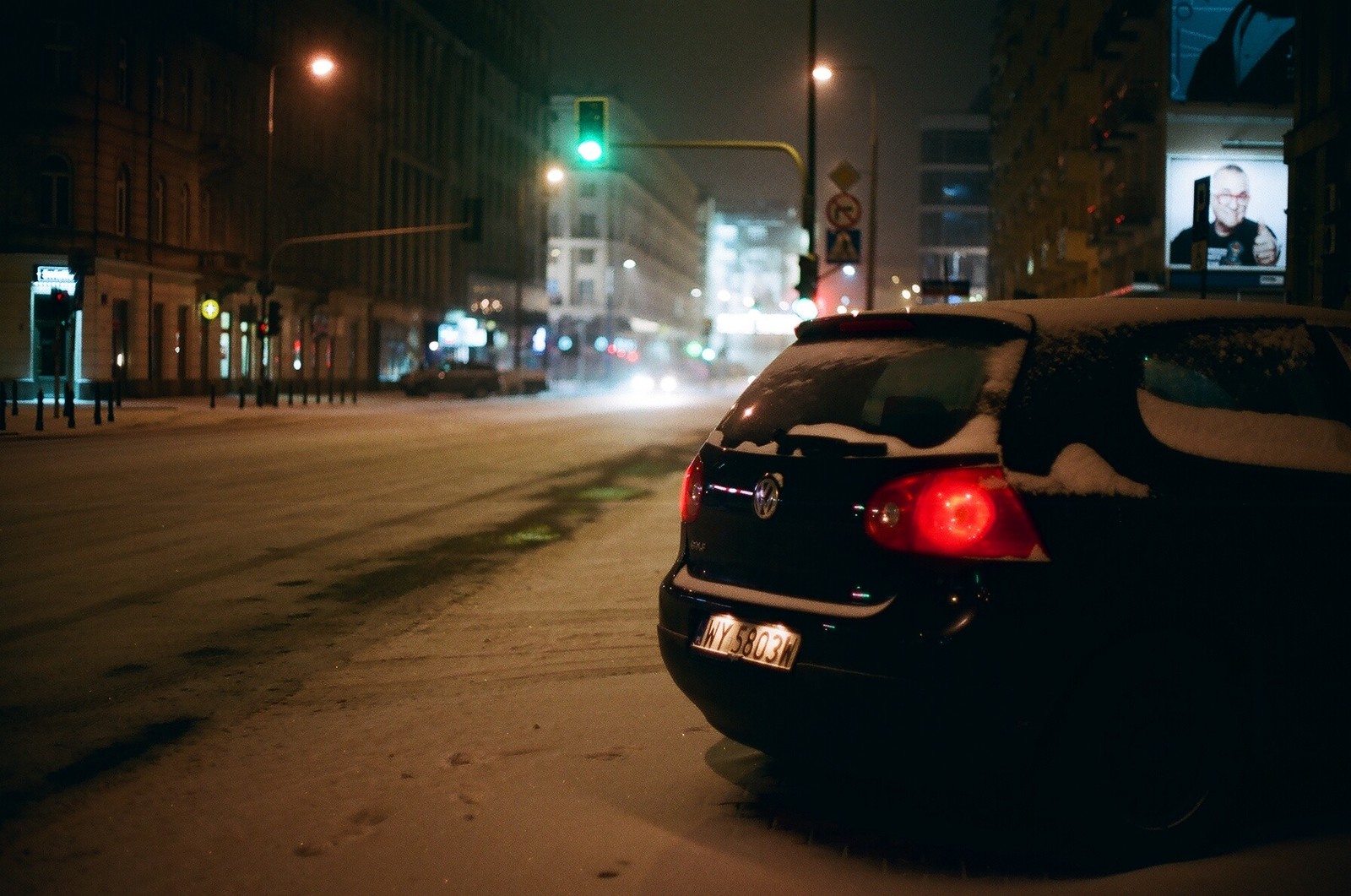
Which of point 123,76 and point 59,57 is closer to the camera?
point 59,57

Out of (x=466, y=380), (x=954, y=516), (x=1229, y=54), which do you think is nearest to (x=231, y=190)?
(x=466, y=380)

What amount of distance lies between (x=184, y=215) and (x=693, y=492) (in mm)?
49180

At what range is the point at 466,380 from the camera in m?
67.1

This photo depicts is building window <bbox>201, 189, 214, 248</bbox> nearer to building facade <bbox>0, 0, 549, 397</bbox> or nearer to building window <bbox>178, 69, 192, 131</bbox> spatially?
building facade <bbox>0, 0, 549, 397</bbox>

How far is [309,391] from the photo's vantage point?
63.1 m

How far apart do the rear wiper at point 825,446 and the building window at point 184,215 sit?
162 ft

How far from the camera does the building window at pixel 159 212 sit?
1891 inches

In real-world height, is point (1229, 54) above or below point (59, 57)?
below

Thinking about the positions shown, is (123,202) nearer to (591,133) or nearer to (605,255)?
(591,133)

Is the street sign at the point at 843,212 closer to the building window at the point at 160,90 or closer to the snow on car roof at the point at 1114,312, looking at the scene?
the snow on car roof at the point at 1114,312

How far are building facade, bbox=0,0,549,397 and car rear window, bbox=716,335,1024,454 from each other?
27.8 meters

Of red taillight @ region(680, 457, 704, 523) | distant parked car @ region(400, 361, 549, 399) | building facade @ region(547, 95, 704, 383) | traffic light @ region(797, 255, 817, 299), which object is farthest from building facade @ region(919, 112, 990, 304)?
red taillight @ region(680, 457, 704, 523)

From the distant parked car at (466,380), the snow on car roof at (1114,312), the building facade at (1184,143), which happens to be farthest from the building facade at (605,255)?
the snow on car roof at (1114,312)

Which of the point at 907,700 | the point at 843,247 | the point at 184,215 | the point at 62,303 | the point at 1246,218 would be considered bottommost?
the point at 907,700
